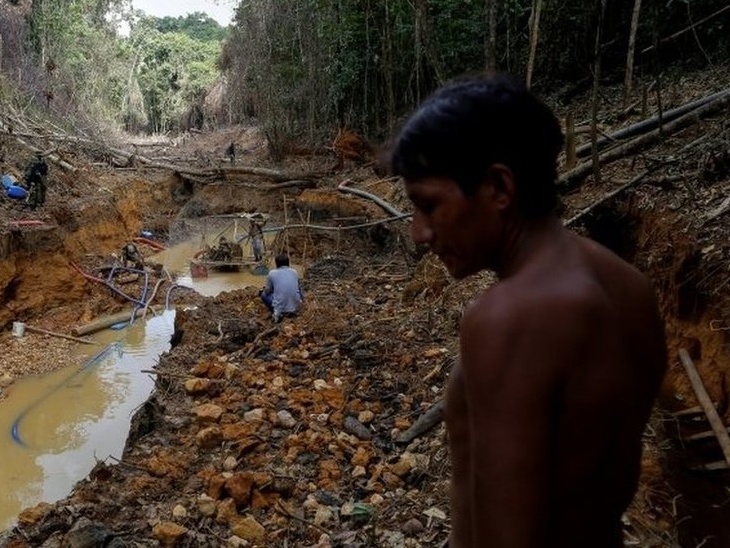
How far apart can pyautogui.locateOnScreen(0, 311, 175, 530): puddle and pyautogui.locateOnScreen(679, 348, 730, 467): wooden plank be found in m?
5.95

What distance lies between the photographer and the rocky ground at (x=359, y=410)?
3.16m

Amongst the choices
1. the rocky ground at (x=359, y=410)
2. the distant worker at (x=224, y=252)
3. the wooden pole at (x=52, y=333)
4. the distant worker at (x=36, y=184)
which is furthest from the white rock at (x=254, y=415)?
the distant worker at (x=224, y=252)

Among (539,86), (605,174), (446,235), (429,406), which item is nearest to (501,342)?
(446,235)

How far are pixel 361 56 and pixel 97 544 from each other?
48.6 ft

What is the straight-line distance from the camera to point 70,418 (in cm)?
808

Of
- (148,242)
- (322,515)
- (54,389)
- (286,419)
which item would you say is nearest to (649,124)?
(286,419)

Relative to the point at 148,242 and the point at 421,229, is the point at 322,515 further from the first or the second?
the point at 148,242

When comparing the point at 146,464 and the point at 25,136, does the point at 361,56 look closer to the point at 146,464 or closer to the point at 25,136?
the point at 25,136

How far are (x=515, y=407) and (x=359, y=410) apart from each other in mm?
3834

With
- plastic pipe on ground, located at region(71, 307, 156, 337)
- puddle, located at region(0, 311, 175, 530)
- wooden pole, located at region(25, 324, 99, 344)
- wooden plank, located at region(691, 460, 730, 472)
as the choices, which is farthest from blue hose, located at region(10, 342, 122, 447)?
wooden plank, located at region(691, 460, 730, 472)

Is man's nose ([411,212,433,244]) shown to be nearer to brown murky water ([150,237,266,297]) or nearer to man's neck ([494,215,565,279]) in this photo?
man's neck ([494,215,565,279])

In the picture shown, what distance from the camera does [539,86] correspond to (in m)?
12.2

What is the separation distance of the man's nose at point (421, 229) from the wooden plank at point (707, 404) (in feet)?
8.03

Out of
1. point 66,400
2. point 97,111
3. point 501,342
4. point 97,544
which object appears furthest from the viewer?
point 97,111
